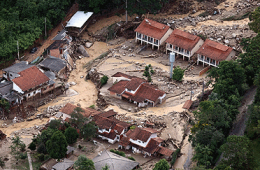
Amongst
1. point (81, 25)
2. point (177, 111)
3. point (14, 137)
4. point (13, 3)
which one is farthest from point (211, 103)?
point (13, 3)

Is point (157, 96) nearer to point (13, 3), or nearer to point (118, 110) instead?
point (118, 110)

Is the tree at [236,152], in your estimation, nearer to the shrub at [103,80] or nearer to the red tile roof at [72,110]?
the red tile roof at [72,110]

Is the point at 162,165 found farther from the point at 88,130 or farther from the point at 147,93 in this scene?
the point at 147,93

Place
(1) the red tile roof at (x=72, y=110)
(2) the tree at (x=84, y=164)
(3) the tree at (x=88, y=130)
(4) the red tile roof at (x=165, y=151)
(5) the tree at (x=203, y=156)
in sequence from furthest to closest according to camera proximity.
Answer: (1) the red tile roof at (x=72, y=110)
(3) the tree at (x=88, y=130)
(4) the red tile roof at (x=165, y=151)
(5) the tree at (x=203, y=156)
(2) the tree at (x=84, y=164)

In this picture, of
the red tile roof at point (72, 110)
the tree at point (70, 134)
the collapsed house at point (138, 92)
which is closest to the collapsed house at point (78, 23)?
the collapsed house at point (138, 92)

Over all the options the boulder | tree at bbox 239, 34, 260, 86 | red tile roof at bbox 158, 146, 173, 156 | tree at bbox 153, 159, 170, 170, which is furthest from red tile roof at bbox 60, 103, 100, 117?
tree at bbox 239, 34, 260, 86

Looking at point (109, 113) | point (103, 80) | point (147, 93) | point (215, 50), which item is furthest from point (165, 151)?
point (215, 50)

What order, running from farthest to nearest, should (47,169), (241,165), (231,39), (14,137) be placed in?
(231,39)
(14,137)
(47,169)
(241,165)

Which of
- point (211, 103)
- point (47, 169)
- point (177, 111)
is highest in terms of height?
point (211, 103)

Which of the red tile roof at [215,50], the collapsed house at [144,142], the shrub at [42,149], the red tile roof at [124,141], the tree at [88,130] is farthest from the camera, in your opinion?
the red tile roof at [215,50]
